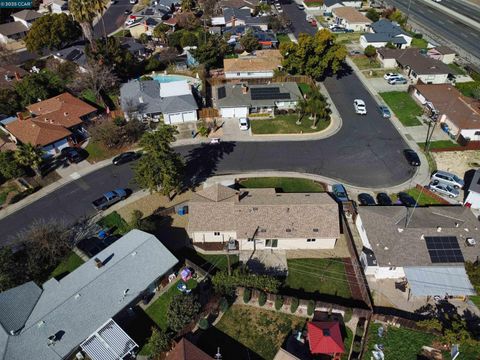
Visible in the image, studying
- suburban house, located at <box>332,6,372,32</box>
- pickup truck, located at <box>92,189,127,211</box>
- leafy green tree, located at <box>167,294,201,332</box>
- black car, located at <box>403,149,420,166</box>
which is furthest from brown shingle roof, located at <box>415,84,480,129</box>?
pickup truck, located at <box>92,189,127,211</box>

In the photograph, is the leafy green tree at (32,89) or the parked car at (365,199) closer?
the parked car at (365,199)

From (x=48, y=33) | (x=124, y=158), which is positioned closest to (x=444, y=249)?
(x=124, y=158)

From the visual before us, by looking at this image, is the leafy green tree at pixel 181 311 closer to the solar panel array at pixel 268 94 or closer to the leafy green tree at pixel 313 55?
the solar panel array at pixel 268 94

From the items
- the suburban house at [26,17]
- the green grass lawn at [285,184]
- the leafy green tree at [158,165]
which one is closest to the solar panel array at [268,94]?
the green grass lawn at [285,184]

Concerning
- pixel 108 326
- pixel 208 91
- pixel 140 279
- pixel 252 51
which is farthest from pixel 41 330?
pixel 252 51

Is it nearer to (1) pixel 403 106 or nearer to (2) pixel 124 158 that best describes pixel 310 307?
(2) pixel 124 158

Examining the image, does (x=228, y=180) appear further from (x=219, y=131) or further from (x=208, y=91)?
(x=208, y=91)
